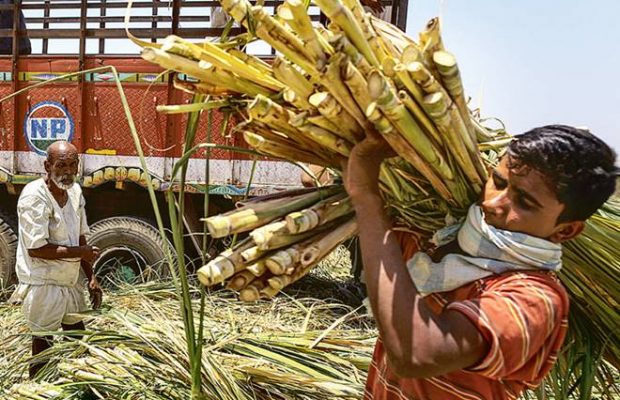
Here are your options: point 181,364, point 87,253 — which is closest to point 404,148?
point 181,364

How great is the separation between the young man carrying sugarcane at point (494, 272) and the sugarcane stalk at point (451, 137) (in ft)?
0.13

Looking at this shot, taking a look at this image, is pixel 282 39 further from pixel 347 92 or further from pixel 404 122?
pixel 404 122

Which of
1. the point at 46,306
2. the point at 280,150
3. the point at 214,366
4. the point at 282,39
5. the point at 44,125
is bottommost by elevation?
the point at 46,306

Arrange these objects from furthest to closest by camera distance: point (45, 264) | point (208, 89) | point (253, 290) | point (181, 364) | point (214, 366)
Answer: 1. point (45, 264)
2. point (181, 364)
3. point (214, 366)
4. point (208, 89)
5. point (253, 290)

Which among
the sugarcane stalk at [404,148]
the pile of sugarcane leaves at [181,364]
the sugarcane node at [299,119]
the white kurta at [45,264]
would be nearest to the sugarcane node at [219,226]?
the sugarcane node at [299,119]

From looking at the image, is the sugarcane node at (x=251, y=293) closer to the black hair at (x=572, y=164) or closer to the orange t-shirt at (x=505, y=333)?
the orange t-shirt at (x=505, y=333)

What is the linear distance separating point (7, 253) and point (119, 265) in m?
0.94

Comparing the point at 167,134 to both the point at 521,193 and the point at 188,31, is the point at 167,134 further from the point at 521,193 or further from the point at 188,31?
the point at 521,193

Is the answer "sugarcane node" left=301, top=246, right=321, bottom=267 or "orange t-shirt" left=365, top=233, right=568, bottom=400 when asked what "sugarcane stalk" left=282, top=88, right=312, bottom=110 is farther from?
"orange t-shirt" left=365, top=233, right=568, bottom=400

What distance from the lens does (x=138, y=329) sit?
276cm

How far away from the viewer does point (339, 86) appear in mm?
1116

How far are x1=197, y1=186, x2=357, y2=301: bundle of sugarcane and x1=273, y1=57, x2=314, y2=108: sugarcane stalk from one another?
24 centimetres

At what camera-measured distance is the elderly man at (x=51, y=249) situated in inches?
133

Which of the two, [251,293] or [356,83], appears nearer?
[356,83]
